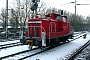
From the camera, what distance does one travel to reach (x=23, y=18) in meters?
47.6

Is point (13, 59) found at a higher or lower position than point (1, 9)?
lower

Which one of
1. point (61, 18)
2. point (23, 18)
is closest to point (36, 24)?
point (61, 18)

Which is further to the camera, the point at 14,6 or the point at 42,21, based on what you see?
the point at 14,6

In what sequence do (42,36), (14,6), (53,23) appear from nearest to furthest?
1. (42,36)
2. (53,23)
3. (14,6)

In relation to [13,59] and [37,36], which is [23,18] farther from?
[13,59]

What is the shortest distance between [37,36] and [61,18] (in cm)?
534

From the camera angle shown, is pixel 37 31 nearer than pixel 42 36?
No

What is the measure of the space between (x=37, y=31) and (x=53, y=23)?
2.33 m

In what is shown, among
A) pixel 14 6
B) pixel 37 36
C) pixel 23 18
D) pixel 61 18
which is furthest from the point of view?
pixel 14 6

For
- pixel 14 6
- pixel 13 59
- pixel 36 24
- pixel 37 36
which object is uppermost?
pixel 14 6

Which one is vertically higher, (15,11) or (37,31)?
(15,11)

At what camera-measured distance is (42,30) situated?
1575 centimetres

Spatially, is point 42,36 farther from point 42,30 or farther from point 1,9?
point 1,9

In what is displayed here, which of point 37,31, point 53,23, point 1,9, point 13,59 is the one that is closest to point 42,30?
point 37,31
